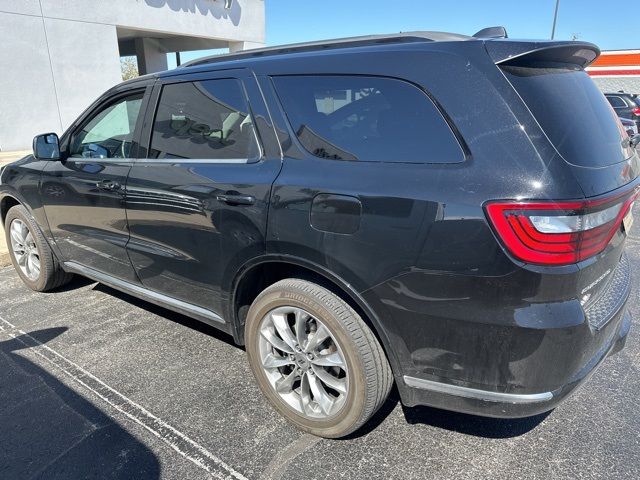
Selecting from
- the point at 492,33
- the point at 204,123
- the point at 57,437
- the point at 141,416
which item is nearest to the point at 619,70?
the point at 492,33

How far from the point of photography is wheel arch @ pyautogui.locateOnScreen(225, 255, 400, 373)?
209 cm

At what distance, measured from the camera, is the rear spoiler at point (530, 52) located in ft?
6.07

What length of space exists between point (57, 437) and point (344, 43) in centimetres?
251

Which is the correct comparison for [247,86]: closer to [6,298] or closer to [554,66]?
[554,66]

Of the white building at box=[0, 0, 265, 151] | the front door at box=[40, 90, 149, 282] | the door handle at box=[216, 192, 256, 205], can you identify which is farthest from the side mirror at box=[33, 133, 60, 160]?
the white building at box=[0, 0, 265, 151]

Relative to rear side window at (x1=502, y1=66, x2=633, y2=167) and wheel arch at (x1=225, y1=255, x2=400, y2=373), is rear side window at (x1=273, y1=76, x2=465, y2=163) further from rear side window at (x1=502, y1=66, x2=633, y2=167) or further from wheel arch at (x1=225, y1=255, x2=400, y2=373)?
wheel arch at (x1=225, y1=255, x2=400, y2=373)

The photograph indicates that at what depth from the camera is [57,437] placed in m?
2.44

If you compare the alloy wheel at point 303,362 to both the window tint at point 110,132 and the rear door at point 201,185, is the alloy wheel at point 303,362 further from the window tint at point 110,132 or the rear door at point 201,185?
the window tint at point 110,132

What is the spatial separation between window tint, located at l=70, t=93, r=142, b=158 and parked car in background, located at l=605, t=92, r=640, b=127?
1777cm

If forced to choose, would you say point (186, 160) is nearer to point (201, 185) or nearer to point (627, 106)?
point (201, 185)

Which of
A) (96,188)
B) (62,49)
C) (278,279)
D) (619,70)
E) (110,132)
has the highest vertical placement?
(619,70)

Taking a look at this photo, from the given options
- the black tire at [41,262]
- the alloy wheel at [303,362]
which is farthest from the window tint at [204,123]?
the black tire at [41,262]

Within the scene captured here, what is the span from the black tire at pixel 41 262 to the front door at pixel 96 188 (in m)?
0.26

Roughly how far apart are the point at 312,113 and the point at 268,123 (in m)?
0.26
